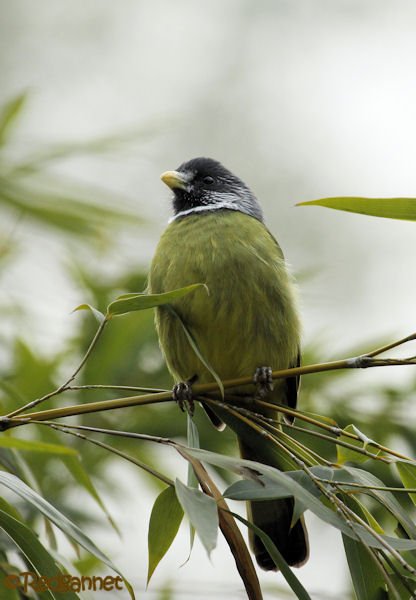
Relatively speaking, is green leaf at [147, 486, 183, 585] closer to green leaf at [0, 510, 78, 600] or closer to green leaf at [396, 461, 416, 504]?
green leaf at [0, 510, 78, 600]

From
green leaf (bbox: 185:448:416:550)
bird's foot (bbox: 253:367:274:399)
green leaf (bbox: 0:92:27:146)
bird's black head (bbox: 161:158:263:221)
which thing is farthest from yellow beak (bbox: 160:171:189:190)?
green leaf (bbox: 185:448:416:550)

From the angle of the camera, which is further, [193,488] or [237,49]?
[237,49]

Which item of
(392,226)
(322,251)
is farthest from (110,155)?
(392,226)

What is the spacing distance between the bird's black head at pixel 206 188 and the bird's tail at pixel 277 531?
1153 millimetres

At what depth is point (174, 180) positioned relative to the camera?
3918mm

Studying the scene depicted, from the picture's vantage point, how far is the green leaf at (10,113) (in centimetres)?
318

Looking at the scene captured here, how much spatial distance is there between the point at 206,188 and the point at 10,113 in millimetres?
1069

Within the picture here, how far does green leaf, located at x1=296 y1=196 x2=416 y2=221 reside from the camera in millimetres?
1913

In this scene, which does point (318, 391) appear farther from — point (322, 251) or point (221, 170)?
point (322, 251)

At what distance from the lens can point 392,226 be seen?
10.7 meters

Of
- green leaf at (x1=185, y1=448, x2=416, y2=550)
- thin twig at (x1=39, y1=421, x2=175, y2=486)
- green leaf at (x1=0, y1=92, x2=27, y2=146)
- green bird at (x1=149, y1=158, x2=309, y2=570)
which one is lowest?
green leaf at (x1=185, y1=448, x2=416, y2=550)

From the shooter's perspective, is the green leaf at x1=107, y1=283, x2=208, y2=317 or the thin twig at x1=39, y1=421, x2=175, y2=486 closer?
the thin twig at x1=39, y1=421, x2=175, y2=486

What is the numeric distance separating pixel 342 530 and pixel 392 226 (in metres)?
9.26

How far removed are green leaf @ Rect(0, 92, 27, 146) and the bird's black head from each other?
806 mm
